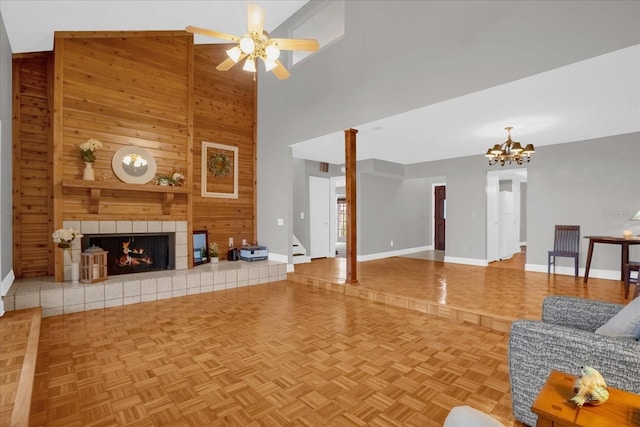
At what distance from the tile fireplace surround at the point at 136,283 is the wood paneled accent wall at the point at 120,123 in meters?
0.17

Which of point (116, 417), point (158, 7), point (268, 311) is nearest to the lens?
point (116, 417)

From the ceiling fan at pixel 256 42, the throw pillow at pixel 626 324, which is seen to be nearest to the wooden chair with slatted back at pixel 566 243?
the throw pillow at pixel 626 324

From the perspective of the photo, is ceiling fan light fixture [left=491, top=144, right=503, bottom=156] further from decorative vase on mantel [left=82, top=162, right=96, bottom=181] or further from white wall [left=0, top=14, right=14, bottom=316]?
white wall [left=0, top=14, right=14, bottom=316]

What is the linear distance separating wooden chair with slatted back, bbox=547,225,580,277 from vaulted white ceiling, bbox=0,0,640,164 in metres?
1.57

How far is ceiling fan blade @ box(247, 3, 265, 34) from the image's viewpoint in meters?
2.77

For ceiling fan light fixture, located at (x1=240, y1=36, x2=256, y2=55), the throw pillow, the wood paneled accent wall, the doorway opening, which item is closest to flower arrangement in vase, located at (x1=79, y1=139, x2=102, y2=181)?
the wood paneled accent wall

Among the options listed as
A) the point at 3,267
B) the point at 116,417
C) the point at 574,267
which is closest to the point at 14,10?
the point at 3,267

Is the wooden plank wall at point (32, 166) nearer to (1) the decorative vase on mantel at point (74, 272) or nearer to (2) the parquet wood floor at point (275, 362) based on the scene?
(1) the decorative vase on mantel at point (74, 272)

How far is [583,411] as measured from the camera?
3.53ft

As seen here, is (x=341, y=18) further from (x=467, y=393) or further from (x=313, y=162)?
(x=467, y=393)

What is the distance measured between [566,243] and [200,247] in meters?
6.50

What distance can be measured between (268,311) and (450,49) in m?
3.71

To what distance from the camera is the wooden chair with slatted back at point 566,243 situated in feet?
18.0

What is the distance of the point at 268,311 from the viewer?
3.84m
